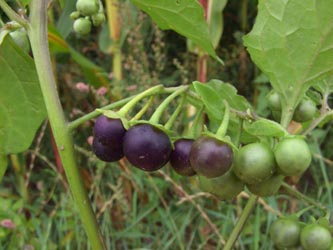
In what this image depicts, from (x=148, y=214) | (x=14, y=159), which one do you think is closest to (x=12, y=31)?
(x=148, y=214)

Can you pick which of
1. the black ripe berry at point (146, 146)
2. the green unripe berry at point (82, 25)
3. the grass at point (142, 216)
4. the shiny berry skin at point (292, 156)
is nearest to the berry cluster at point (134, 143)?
the black ripe berry at point (146, 146)

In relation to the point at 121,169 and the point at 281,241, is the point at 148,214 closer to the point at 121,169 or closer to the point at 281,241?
the point at 121,169

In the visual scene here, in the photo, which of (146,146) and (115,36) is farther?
(115,36)

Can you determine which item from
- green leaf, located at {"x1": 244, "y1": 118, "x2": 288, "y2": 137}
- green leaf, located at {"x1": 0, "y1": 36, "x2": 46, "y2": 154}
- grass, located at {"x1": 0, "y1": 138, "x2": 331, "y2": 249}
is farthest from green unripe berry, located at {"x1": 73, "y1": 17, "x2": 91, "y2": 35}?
grass, located at {"x1": 0, "y1": 138, "x2": 331, "y2": 249}

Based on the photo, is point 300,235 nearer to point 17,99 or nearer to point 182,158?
point 182,158

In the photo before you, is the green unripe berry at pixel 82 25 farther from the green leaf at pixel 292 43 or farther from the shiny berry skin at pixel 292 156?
the shiny berry skin at pixel 292 156

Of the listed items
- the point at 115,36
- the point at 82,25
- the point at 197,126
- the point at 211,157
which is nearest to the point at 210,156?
the point at 211,157
